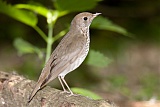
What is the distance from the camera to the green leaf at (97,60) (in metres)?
5.53

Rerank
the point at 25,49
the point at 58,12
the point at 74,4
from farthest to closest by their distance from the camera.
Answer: the point at 25,49 → the point at 58,12 → the point at 74,4

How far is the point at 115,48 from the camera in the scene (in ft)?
36.9

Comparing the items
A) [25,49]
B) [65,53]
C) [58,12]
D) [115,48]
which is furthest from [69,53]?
[115,48]

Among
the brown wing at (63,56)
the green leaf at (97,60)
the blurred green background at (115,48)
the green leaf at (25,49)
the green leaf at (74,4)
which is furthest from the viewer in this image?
the blurred green background at (115,48)

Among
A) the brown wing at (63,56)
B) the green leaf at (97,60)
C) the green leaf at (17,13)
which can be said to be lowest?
the brown wing at (63,56)

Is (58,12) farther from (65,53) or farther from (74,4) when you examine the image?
(65,53)

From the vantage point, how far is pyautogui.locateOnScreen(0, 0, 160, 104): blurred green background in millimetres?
10062

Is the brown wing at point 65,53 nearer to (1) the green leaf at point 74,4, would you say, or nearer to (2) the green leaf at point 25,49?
(1) the green leaf at point 74,4

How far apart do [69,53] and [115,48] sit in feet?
20.8

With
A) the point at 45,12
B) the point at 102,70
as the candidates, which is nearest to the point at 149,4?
the point at 102,70

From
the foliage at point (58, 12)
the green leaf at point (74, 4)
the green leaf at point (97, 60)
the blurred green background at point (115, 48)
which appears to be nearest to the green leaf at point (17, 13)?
the foliage at point (58, 12)

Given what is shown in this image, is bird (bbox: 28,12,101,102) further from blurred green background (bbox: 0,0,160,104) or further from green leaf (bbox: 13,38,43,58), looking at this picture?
blurred green background (bbox: 0,0,160,104)

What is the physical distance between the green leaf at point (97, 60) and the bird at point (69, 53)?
0.45 metres

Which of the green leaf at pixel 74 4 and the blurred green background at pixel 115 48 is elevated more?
the blurred green background at pixel 115 48
